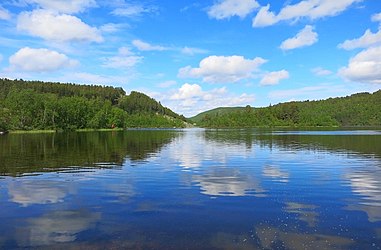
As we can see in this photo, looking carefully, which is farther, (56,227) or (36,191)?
(36,191)

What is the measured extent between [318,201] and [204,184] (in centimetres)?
894

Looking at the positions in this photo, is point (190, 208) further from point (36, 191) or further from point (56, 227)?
point (36, 191)

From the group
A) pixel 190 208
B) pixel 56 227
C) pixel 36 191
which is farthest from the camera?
pixel 36 191

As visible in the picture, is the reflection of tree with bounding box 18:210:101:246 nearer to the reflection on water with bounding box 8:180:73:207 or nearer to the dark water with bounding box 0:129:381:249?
the dark water with bounding box 0:129:381:249

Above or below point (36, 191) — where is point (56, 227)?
below

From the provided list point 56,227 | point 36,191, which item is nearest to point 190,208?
point 56,227

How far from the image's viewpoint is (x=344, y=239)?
1509 centimetres

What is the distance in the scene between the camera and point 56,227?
1698 cm

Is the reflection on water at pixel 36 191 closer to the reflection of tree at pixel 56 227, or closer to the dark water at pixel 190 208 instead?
the dark water at pixel 190 208

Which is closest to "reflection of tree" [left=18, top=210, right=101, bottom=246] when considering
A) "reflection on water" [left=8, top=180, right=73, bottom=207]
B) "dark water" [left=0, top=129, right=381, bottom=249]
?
"dark water" [left=0, top=129, right=381, bottom=249]

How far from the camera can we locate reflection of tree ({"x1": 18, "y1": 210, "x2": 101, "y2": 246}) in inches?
599

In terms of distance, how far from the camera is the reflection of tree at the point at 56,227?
1521 cm

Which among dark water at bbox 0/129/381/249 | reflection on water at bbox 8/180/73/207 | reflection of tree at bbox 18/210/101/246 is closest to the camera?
dark water at bbox 0/129/381/249

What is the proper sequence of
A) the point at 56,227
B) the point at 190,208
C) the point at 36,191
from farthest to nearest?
the point at 36,191, the point at 190,208, the point at 56,227
